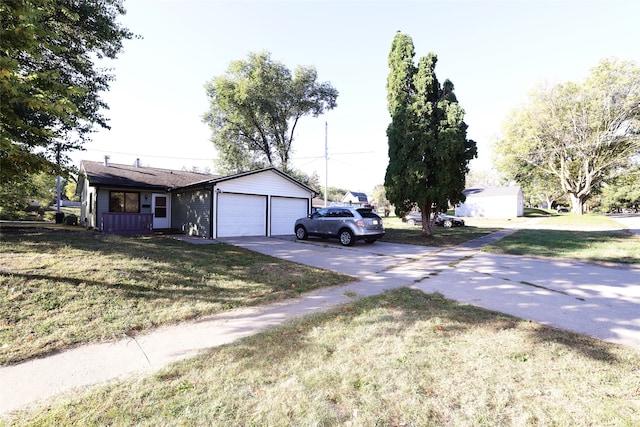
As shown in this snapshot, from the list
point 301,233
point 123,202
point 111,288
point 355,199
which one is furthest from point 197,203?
point 355,199

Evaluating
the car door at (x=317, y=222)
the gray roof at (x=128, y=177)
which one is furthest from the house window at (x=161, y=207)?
the car door at (x=317, y=222)

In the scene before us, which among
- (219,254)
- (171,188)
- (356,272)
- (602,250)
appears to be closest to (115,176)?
(171,188)

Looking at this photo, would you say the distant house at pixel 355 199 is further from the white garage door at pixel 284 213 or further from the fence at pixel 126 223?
the fence at pixel 126 223

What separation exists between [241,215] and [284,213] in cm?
267

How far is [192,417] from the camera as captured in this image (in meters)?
2.20

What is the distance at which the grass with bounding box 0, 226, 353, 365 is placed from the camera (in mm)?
3762

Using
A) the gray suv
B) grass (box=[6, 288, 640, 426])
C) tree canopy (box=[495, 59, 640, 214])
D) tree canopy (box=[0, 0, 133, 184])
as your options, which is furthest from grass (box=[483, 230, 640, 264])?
tree canopy (box=[495, 59, 640, 214])

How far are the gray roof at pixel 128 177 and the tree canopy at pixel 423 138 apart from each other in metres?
10.8

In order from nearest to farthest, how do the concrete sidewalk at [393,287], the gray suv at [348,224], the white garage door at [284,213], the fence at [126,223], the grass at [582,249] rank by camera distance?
the concrete sidewalk at [393,287] < the grass at [582,249] < the gray suv at [348,224] < the fence at [126,223] < the white garage door at [284,213]

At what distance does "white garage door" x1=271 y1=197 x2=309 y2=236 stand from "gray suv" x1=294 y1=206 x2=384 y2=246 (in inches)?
146

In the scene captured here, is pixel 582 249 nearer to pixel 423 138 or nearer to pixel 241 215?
pixel 423 138

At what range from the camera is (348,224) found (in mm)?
12109

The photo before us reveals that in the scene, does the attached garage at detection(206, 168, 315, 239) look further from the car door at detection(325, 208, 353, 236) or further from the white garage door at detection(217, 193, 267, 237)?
the car door at detection(325, 208, 353, 236)

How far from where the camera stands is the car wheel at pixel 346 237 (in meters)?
12.1
